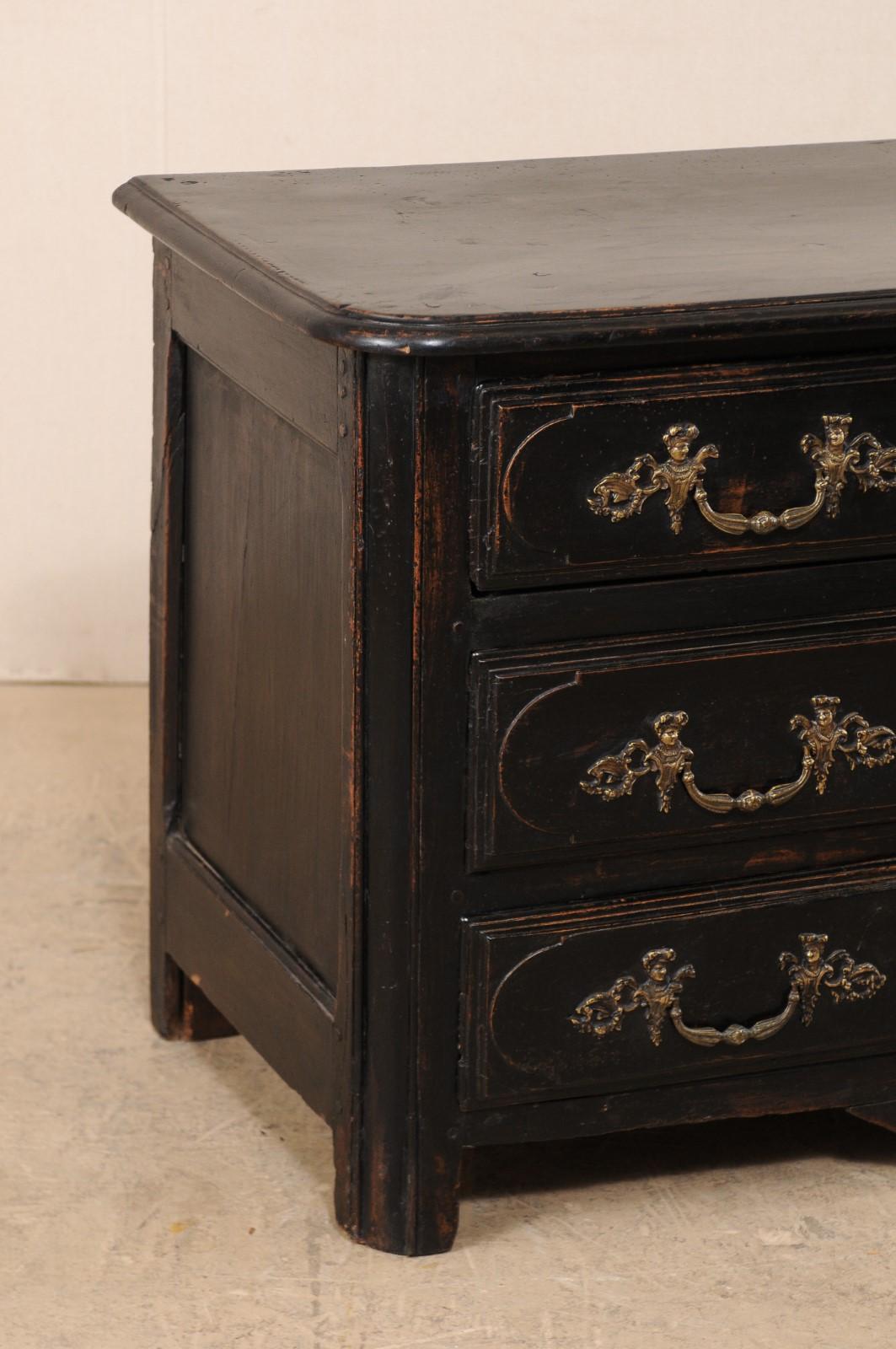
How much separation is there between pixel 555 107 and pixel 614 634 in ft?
5.94

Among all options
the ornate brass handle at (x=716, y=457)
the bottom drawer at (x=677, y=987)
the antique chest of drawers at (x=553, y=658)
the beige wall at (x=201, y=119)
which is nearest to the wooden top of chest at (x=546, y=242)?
the antique chest of drawers at (x=553, y=658)

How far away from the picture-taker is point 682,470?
2059 mm

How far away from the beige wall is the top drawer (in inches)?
68.4

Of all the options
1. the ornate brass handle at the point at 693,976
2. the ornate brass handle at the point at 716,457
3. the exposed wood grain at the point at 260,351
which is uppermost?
the exposed wood grain at the point at 260,351

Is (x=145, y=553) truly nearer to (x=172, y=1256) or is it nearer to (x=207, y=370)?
(x=207, y=370)

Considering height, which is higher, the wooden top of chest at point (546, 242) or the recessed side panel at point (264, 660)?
the wooden top of chest at point (546, 242)

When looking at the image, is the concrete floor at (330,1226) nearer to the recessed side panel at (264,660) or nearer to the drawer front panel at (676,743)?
the recessed side panel at (264,660)

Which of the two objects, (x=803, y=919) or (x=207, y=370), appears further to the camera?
(x=207, y=370)

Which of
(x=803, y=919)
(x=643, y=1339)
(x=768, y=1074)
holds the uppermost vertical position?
(x=803, y=919)

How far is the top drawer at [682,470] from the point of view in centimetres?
202

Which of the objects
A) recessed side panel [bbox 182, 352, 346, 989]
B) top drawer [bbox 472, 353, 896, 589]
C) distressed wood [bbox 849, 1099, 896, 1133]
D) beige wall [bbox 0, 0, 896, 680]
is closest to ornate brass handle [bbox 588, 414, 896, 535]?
top drawer [bbox 472, 353, 896, 589]

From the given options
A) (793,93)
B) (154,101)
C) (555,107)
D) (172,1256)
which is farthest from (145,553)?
(172,1256)

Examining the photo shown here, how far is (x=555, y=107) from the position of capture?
3713 millimetres

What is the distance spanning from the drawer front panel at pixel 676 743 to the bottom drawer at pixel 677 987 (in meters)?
0.07
